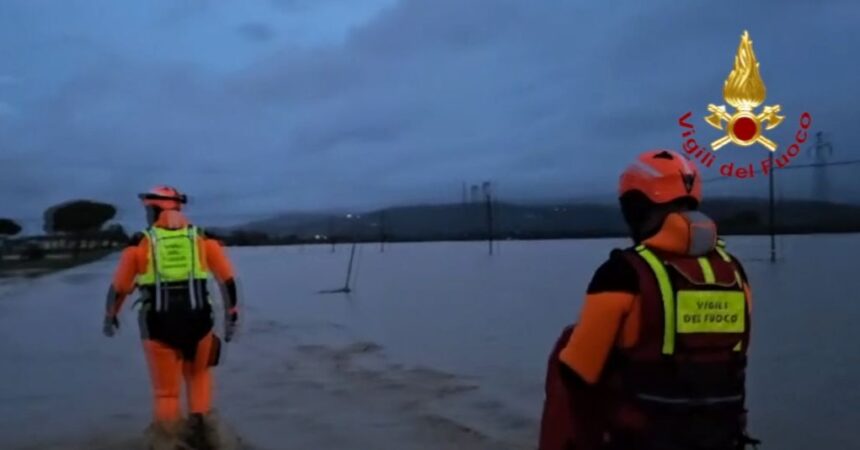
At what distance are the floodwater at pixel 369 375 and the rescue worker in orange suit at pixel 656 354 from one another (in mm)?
5978

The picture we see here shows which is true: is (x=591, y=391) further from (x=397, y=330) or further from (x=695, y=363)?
(x=397, y=330)

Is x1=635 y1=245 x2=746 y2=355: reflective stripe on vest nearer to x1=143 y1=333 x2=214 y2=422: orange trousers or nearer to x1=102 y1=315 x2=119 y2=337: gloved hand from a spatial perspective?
x1=143 y1=333 x2=214 y2=422: orange trousers

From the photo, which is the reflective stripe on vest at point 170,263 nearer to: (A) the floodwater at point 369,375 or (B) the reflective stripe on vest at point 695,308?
(A) the floodwater at point 369,375

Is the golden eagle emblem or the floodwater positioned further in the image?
the floodwater

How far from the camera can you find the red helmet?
24.6 ft

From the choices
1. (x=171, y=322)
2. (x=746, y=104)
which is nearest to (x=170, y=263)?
(x=171, y=322)

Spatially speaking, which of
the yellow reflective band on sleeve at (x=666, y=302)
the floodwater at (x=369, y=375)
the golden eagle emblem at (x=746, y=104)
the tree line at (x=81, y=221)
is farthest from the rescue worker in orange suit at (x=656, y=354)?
the tree line at (x=81, y=221)

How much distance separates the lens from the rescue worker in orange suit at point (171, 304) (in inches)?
289

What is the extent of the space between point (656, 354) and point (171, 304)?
4.96 m

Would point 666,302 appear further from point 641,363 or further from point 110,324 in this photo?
point 110,324

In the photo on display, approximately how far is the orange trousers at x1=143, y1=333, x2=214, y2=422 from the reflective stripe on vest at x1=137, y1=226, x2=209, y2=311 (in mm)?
288

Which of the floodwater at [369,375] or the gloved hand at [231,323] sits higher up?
the gloved hand at [231,323]

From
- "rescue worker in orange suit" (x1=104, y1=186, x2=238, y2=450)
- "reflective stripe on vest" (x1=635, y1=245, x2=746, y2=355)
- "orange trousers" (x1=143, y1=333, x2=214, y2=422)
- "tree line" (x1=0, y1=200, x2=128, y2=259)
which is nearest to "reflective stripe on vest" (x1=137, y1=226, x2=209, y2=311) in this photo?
"rescue worker in orange suit" (x1=104, y1=186, x2=238, y2=450)

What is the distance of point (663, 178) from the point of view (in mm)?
3088
